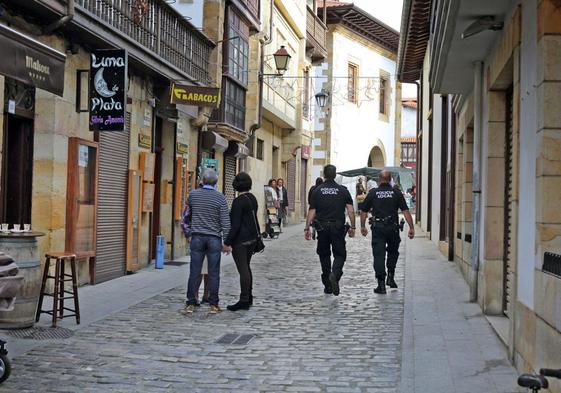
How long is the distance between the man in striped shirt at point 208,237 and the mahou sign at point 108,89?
2.33m

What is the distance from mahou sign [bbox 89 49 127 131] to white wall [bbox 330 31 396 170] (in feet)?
85.5

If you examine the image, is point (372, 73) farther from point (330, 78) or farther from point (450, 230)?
point (450, 230)

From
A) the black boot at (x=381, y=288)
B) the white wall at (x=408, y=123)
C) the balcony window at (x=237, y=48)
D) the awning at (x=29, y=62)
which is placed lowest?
the black boot at (x=381, y=288)

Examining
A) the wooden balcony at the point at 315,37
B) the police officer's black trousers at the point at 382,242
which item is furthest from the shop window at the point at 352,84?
the police officer's black trousers at the point at 382,242

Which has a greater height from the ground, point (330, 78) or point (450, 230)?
point (330, 78)

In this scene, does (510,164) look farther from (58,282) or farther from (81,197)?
(81,197)

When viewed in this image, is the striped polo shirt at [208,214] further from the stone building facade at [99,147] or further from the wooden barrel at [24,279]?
the wooden barrel at [24,279]

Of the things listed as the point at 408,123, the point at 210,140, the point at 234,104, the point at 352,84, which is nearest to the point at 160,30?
the point at 210,140

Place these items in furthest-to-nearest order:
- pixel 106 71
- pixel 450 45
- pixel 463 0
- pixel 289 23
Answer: pixel 289 23 → pixel 106 71 → pixel 450 45 → pixel 463 0

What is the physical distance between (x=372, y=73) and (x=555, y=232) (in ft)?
120

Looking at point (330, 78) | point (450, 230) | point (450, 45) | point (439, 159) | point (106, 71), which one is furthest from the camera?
point (330, 78)

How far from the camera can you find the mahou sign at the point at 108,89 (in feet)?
35.5

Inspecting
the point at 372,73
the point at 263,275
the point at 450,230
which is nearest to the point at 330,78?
the point at 372,73

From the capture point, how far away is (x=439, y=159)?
62.6 ft
